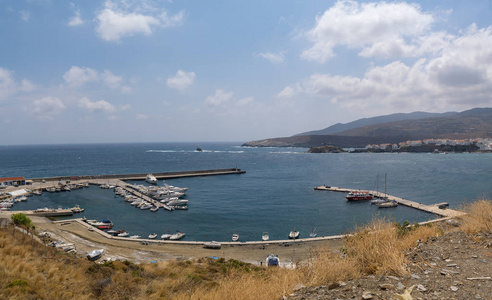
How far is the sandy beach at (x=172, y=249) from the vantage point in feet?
59.1

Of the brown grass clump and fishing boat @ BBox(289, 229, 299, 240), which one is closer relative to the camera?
the brown grass clump

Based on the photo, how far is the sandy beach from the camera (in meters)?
18.0

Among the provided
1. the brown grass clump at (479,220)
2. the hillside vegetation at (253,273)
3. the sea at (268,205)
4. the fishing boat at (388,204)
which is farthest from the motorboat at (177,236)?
the fishing boat at (388,204)

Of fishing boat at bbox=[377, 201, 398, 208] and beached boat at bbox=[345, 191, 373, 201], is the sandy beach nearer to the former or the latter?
fishing boat at bbox=[377, 201, 398, 208]

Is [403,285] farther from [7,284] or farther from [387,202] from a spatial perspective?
[387,202]

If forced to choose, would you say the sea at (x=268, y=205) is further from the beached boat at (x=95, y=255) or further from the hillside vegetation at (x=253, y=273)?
the hillside vegetation at (x=253, y=273)

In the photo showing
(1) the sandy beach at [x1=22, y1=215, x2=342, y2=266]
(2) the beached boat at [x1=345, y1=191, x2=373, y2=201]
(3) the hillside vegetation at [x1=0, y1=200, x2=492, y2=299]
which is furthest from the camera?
(2) the beached boat at [x1=345, y1=191, x2=373, y2=201]

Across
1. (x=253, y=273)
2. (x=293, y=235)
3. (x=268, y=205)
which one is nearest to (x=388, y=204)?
(x=268, y=205)

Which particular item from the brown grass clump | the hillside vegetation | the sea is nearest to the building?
the sea

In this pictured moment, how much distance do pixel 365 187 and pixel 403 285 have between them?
157ft

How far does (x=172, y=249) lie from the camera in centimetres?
2034

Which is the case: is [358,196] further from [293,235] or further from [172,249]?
[172,249]

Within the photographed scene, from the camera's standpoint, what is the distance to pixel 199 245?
71.1 feet

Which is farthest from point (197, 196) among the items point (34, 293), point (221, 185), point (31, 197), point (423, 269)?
point (423, 269)
